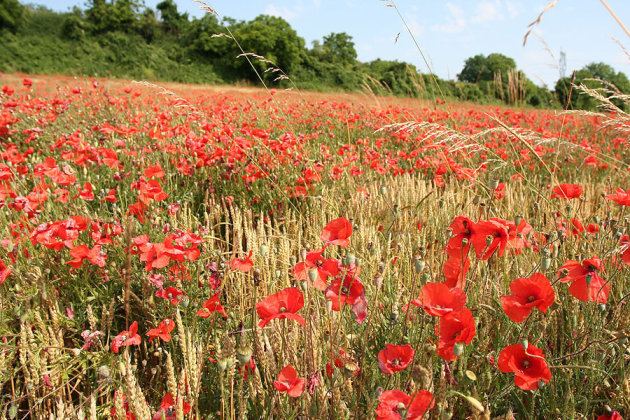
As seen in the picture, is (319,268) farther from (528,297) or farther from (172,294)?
(172,294)

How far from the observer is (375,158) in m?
3.17

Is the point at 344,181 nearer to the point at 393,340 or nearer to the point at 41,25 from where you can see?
the point at 393,340

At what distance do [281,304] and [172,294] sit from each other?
68 cm

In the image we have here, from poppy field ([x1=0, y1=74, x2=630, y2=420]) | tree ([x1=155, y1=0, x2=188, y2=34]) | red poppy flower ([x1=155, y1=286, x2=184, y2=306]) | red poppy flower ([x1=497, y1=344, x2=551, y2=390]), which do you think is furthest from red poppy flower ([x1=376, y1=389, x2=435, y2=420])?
tree ([x1=155, y1=0, x2=188, y2=34])

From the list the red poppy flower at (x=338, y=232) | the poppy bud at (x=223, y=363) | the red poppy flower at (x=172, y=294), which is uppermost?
the red poppy flower at (x=338, y=232)

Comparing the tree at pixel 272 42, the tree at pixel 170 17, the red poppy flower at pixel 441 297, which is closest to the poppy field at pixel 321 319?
the red poppy flower at pixel 441 297

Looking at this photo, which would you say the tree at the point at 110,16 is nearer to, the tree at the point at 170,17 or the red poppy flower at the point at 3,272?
the tree at the point at 170,17

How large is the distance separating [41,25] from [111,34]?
593 centimetres

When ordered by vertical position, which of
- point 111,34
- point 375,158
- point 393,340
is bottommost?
point 393,340

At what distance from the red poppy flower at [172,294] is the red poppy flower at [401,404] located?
0.85 meters

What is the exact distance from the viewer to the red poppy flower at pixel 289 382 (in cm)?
87

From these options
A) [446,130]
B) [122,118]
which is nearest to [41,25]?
[122,118]

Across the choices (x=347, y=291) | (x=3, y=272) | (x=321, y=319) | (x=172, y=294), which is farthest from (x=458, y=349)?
(x=3, y=272)

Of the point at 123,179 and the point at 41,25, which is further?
the point at 41,25
